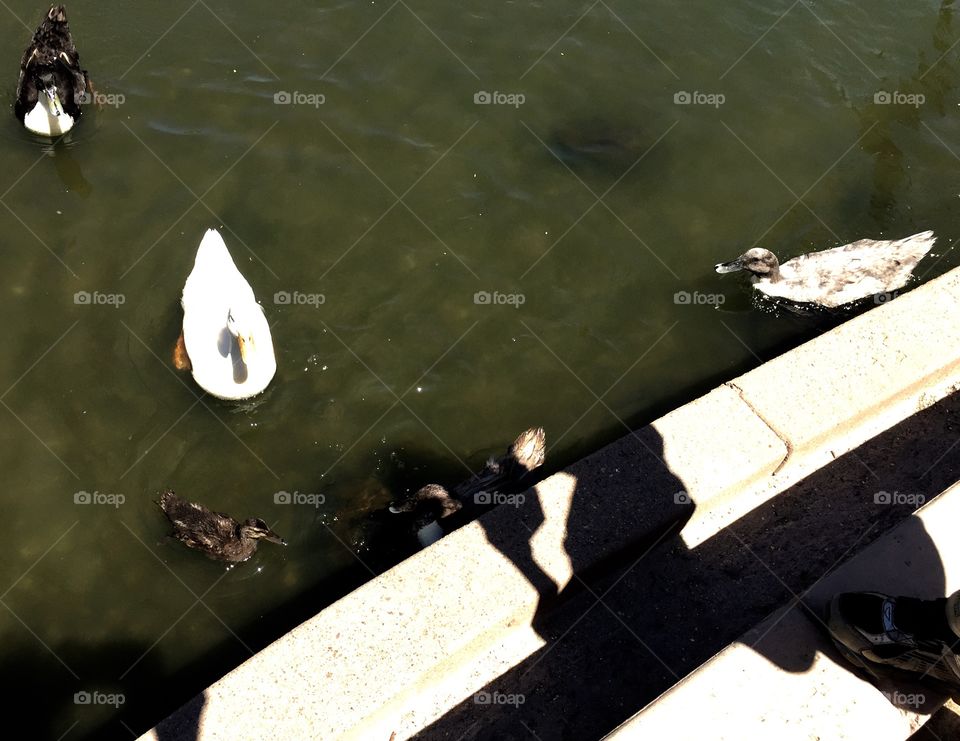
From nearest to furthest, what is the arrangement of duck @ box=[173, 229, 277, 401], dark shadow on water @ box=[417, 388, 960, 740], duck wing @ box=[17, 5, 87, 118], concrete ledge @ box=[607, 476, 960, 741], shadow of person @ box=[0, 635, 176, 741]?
concrete ledge @ box=[607, 476, 960, 741] < dark shadow on water @ box=[417, 388, 960, 740] < shadow of person @ box=[0, 635, 176, 741] < duck @ box=[173, 229, 277, 401] < duck wing @ box=[17, 5, 87, 118]

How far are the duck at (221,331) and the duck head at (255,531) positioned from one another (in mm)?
1216

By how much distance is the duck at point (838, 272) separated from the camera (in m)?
8.02

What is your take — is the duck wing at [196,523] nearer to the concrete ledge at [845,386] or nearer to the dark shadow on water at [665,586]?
the dark shadow on water at [665,586]

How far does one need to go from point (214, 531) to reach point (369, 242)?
10.5 feet

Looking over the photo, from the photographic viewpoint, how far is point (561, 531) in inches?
214

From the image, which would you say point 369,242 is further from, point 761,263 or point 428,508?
point 761,263

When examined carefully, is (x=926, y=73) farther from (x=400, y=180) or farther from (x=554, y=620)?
(x=554, y=620)

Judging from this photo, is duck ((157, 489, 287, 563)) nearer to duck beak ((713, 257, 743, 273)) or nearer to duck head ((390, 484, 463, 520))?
duck head ((390, 484, 463, 520))

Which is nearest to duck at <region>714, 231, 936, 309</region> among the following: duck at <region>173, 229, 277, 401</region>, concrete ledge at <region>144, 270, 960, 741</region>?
concrete ledge at <region>144, 270, 960, 741</region>

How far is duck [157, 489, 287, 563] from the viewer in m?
6.30

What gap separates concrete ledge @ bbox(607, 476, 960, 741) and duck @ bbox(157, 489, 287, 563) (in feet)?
9.72

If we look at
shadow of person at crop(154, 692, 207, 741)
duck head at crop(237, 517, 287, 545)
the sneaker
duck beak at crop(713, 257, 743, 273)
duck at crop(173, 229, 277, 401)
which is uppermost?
duck at crop(173, 229, 277, 401)

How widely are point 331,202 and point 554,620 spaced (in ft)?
15.5

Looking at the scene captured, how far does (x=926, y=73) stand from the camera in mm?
10156
